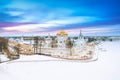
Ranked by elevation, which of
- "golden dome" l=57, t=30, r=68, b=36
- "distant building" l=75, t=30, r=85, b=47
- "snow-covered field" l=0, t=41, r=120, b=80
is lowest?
"snow-covered field" l=0, t=41, r=120, b=80

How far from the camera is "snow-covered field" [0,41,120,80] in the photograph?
2.02m

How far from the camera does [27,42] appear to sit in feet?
6.93

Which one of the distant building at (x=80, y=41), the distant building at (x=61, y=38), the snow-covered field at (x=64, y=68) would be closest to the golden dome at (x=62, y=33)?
the distant building at (x=61, y=38)

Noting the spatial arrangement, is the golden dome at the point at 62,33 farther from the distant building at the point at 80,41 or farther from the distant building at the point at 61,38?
the distant building at the point at 80,41

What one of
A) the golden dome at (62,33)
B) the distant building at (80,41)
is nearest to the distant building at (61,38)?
the golden dome at (62,33)

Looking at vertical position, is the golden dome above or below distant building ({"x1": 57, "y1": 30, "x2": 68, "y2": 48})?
above

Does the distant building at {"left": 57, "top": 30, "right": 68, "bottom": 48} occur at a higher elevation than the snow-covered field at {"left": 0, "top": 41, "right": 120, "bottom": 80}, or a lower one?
higher

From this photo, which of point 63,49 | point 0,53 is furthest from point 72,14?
point 0,53

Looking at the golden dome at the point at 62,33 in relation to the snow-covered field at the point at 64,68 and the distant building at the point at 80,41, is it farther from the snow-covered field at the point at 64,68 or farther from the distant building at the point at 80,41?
the snow-covered field at the point at 64,68

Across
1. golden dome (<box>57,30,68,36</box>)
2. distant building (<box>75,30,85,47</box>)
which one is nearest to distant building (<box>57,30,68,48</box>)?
golden dome (<box>57,30,68,36</box>)

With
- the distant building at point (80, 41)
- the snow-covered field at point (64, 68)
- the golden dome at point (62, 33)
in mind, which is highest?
the golden dome at point (62, 33)

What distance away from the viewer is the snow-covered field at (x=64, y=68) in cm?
202

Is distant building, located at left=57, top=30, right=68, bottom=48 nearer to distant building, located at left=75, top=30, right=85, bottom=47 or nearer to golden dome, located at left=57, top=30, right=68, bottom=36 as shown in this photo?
golden dome, located at left=57, top=30, right=68, bottom=36

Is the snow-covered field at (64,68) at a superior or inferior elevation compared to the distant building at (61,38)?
inferior
